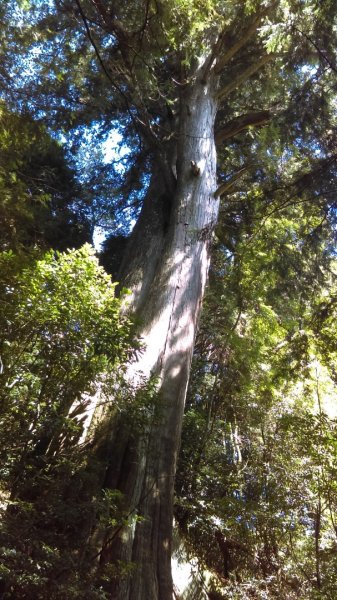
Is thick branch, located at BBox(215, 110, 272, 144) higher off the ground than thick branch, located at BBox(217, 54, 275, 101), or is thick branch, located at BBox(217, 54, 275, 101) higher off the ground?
thick branch, located at BBox(217, 54, 275, 101)

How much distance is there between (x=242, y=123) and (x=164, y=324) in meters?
5.64

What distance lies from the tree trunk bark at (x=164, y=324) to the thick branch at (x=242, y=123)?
38.1 inches

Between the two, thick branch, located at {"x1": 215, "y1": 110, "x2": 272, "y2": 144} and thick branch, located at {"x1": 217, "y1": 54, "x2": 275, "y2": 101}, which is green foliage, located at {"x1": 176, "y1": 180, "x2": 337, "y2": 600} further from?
thick branch, located at {"x1": 217, "y1": 54, "x2": 275, "y2": 101}

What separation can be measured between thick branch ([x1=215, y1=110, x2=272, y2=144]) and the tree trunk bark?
97 centimetres

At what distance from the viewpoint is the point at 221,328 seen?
8594mm

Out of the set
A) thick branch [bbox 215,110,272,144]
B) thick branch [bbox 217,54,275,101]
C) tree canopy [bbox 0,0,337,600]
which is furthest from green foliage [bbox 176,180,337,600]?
thick branch [bbox 217,54,275,101]

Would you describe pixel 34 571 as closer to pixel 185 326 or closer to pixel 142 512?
pixel 142 512

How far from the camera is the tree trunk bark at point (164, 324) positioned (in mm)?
3512

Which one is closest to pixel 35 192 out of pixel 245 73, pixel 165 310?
pixel 245 73

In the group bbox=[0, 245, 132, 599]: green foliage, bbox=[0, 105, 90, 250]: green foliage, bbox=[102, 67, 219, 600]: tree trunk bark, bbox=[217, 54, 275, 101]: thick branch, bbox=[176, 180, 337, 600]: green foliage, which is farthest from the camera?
bbox=[217, 54, 275, 101]: thick branch

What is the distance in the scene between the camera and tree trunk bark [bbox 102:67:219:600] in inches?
138

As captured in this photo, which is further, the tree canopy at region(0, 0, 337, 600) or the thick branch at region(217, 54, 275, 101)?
the thick branch at region(217, 54, 275, 101)

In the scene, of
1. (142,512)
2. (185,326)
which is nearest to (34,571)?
(142,512)

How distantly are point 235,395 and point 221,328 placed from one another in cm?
135
